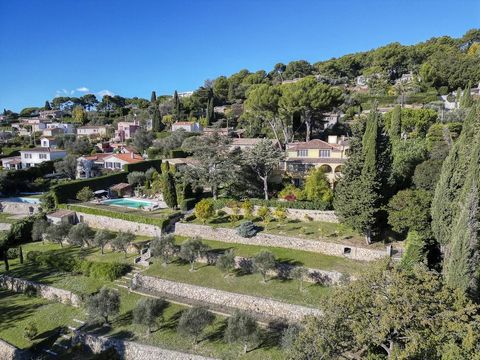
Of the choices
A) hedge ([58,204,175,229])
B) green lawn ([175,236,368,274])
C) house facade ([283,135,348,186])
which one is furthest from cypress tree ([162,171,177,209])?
house facade ([283,135,348,186])

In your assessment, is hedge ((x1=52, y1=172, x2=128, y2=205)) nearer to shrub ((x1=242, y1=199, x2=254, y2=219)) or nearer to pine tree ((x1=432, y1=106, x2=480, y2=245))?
shrub ((x1=242, y1=199, x2=254, y2=219))

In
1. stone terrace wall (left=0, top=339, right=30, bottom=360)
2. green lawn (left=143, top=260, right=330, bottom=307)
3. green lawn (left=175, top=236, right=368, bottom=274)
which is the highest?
green lawn (left=175, top=236, right=368, bottom=274)

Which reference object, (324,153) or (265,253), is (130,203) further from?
(324,153)

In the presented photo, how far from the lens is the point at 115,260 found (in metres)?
29.1

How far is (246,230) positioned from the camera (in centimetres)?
2898

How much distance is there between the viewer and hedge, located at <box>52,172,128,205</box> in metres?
40.1

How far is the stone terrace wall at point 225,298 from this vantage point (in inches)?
806

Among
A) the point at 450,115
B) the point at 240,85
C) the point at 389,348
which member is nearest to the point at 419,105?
the point at 450,115

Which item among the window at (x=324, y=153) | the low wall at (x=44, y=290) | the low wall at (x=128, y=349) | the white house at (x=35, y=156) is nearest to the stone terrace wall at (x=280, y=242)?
the low wall at (x=44, y=290)

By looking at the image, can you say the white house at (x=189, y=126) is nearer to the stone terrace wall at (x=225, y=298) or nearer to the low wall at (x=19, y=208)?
the low wall at (x=19, y=208)

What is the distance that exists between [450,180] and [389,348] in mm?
13346

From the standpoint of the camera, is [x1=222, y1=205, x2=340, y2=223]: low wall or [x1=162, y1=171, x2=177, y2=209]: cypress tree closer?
[x1=222, y1=205, x2=340, y2=223]: low wall

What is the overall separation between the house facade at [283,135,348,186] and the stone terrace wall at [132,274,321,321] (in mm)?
20893

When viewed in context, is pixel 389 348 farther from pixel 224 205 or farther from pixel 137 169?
pixel 137 169
